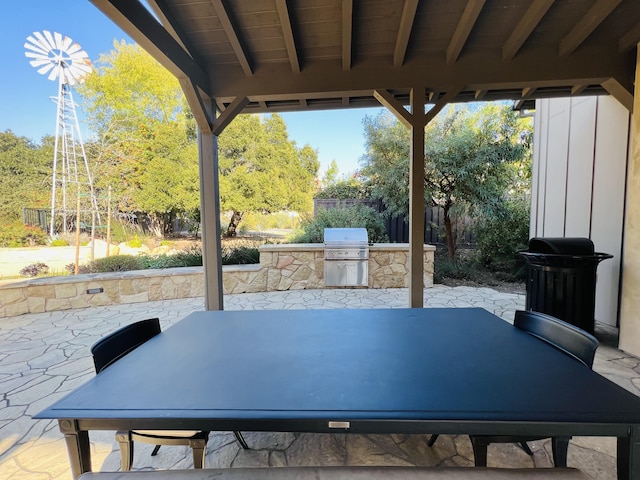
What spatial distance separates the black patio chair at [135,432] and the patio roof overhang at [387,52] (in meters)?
1.56

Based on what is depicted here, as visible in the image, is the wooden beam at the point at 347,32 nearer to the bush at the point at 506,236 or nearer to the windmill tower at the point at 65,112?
the bush at the point at 506,236

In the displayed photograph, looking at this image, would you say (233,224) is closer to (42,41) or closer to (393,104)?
(393,104)

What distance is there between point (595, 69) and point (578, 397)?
315cm

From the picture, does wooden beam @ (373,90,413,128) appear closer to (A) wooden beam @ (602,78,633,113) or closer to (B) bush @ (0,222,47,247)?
(A) wooden beam @ (602,78,633,113)

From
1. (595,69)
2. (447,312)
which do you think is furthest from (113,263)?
(595,69)

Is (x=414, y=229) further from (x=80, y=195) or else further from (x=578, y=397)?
(x=80, y=195)

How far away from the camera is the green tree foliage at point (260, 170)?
264 inches

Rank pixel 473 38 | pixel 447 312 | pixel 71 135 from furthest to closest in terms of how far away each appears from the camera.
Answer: pixel 71 135 < pixel 473 38 < pixel 447 312

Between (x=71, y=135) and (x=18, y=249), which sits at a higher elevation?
(x=71, y=135)

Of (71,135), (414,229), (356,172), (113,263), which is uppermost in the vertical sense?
(71,135)

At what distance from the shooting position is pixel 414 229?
2.89 m

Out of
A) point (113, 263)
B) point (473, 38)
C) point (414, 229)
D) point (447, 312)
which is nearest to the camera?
point (447, 312)

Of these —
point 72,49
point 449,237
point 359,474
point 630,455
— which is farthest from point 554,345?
point 72,49

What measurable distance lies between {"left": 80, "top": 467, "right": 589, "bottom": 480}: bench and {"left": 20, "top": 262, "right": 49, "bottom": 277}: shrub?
6227mm
